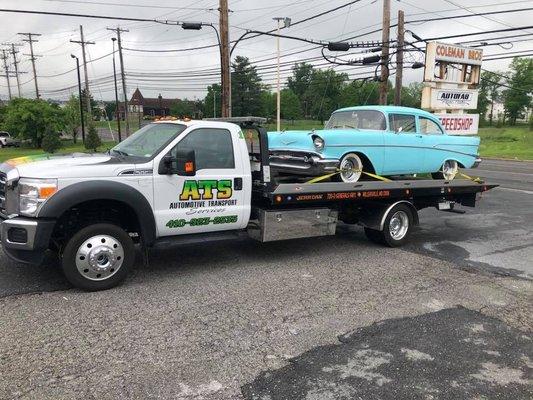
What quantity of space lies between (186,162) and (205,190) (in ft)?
1.78

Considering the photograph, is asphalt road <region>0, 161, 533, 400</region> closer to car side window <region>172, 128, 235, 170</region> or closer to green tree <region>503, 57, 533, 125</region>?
car side window <region>172, 128, 235, 170</region>

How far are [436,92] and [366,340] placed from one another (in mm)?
11812

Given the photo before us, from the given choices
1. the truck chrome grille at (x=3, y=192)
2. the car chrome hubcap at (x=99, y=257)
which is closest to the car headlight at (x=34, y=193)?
the truck chrome grille at (x=3, y=192)

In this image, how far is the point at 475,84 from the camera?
1631 cm

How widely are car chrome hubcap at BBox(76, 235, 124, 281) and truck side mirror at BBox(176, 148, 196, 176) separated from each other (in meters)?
1.08

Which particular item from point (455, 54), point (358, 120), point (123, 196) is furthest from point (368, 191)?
point (455, 54)

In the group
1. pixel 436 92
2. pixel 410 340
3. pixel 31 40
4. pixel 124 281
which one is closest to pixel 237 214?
pixel 124 281

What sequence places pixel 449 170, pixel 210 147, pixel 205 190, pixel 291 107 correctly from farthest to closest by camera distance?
pixel 291 107, pixel 449 170, pixel 210 147, pixel 205 190

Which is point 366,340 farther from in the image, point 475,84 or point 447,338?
point 475,84

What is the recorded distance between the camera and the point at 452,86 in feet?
51.1

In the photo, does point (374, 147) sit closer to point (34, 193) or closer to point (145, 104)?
point (34, 193)

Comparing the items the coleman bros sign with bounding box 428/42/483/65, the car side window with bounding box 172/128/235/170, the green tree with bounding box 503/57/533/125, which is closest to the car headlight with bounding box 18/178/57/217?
the car side window with bounding box 172/128/235/170

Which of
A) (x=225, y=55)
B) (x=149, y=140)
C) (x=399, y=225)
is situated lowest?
(x=399, y=225)

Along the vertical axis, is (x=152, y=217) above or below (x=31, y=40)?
below
